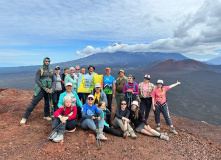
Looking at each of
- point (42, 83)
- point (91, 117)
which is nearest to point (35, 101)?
point (42, 83)

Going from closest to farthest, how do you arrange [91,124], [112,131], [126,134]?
[91,124], [126,134], [112,131]

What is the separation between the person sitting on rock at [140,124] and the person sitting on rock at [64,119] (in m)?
2.53

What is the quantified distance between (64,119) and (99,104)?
1.69 meters

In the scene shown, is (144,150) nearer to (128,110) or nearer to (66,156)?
(128,110)

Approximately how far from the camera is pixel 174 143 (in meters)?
5.54

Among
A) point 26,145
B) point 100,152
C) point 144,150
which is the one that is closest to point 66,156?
point 100,152

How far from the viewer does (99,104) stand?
590 centimetres

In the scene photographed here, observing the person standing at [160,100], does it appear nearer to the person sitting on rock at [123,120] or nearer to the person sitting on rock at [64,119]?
the person sitting on rock at [123,120]

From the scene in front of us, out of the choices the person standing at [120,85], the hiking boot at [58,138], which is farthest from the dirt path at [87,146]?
the person standing at [120,85]

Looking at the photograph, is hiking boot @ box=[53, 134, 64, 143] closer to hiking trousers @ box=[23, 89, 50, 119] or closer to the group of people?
the group of people

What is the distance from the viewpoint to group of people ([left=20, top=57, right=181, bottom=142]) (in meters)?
5.02

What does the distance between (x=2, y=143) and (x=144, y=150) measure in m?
4.78

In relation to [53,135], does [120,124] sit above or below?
below

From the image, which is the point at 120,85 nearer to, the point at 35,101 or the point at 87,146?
the point at 87,146
